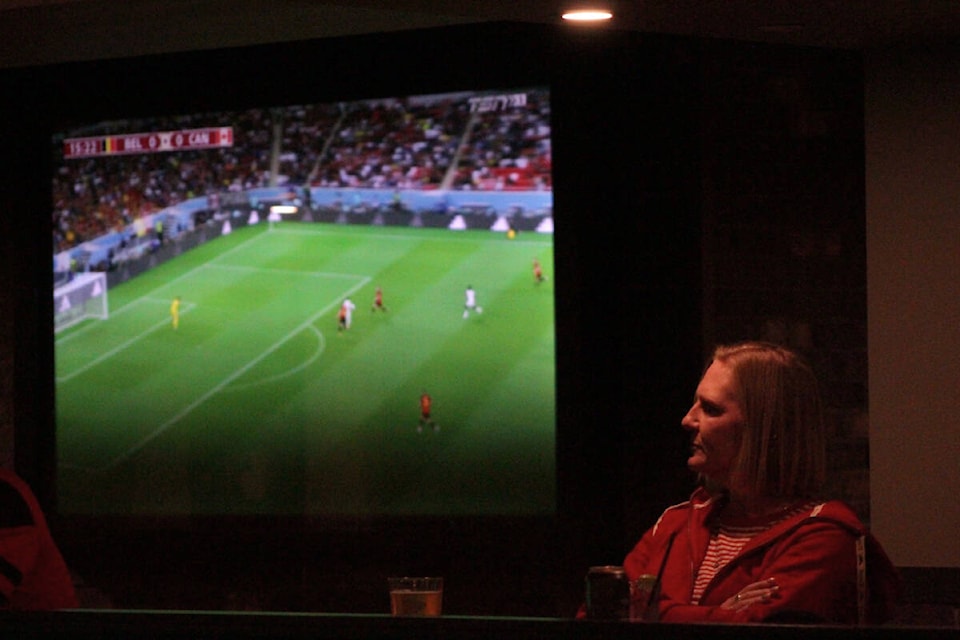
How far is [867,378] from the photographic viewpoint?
15.6 ft

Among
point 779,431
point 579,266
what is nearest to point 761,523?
point 779,431

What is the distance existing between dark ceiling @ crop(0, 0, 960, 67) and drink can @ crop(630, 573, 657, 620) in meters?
1.94

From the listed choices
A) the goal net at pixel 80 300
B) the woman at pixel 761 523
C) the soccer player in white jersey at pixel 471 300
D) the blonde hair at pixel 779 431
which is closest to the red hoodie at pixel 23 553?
the woman at pixel 761 523

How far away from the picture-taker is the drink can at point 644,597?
221 centimetres

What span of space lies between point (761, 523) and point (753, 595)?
0.22m

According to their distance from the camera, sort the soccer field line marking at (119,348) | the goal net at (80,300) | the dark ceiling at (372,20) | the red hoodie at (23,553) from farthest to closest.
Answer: the goal net at (80,300) → the soccer field line marking at (119,348) → the dark ceiling at (372,20) → the red hoodie at (23,553)

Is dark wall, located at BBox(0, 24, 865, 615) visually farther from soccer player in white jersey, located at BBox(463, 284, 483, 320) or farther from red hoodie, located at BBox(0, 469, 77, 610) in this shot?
red hoodie, located at BBox(0, 469, 77, 610)

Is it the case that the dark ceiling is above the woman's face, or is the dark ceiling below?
above

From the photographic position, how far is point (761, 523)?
2611 mm

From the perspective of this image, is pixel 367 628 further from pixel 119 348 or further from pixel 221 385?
pixel 119 348

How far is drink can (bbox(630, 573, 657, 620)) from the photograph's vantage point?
2.21m

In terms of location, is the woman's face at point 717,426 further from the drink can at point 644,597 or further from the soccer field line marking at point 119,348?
the soccer field line marking at point 119,348

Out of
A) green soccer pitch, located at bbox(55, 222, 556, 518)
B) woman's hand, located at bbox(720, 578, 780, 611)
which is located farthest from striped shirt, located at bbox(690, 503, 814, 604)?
green soccer pitch, located at bbox(55, 222, 556, 518)

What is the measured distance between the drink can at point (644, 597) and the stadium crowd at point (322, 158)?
10.4ft
